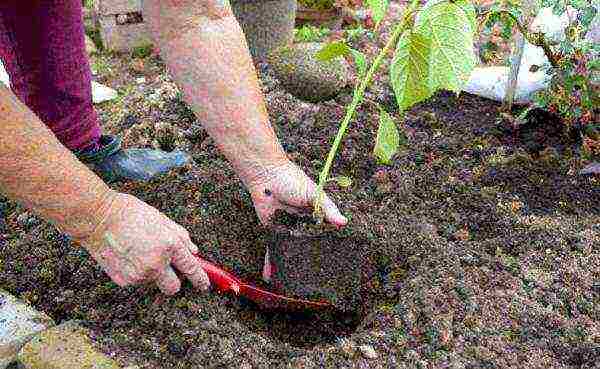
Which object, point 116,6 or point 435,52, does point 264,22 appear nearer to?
point 116,6

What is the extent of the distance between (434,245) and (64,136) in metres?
1.24

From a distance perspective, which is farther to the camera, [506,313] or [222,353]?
[506,313]

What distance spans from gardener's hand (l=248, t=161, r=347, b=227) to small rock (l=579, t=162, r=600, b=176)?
2.96 feet

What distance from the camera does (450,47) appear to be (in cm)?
127

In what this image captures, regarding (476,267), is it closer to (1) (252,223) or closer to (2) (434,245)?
(2) (434,245)

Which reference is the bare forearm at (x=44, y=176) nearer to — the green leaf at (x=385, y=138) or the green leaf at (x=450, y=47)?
the green leaf at (x=385, y=138)

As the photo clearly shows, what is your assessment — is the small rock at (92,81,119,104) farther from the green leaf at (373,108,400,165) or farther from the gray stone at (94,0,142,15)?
the green leaf at (373,108,400,165)

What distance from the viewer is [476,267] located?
182 centimetres

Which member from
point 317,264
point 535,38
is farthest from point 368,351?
point 535,38

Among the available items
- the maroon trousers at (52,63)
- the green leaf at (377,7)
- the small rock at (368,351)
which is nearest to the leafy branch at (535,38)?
the green leaf at (377,7)

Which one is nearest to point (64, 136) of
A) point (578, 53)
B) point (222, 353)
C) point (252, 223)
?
point (252, 223)

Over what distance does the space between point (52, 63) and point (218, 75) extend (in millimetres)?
763

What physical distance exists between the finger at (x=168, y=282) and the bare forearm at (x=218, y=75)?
1.16 ft

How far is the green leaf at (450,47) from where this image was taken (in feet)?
4.12
